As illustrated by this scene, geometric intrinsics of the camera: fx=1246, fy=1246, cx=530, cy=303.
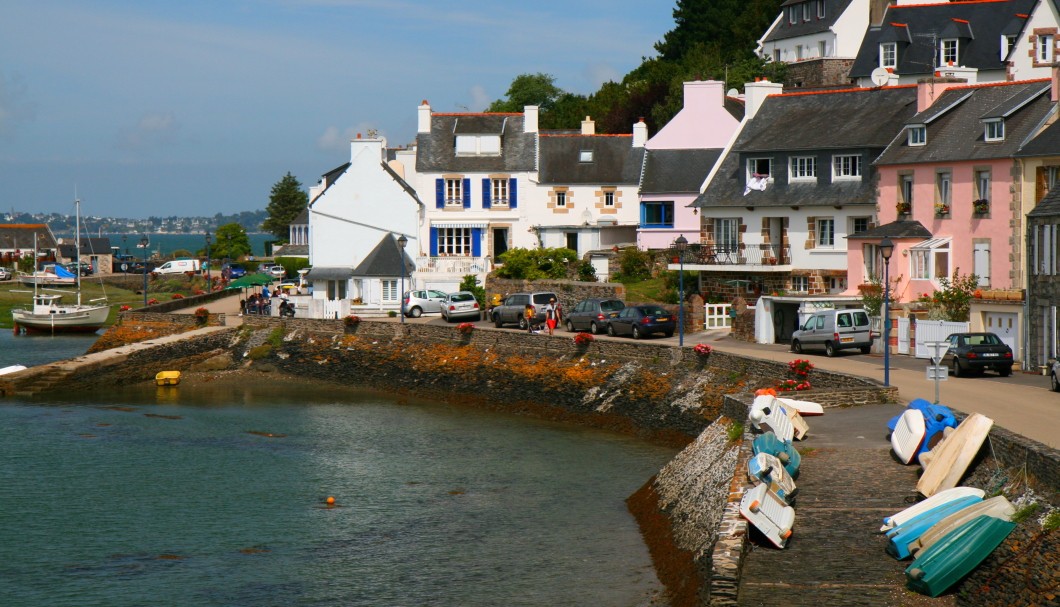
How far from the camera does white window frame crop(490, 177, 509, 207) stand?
65188 millimetres

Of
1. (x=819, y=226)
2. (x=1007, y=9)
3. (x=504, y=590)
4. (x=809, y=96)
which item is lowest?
(x=504, y=590)

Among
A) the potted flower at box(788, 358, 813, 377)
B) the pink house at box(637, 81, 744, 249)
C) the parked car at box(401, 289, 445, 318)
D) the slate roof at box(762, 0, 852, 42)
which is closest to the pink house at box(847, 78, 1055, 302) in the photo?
the potted flower at box(788, 358, 813, 377)

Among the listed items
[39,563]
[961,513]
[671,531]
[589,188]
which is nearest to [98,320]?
[589,188]

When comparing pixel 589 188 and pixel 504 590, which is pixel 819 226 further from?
pixel 504 590

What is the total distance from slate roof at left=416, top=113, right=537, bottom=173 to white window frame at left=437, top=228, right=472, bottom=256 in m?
3.15

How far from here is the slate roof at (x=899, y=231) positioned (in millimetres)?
42625

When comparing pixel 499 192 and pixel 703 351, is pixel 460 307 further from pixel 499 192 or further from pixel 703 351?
pixel 703 351

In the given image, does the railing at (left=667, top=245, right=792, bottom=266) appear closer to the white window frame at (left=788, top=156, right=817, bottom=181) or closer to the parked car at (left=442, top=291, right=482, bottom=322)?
the white window frame at (left=788, top=156, right=817, bottom=181)

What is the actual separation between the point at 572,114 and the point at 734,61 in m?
14.0

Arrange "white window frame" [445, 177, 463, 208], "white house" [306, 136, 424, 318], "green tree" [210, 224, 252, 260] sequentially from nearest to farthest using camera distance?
"white house" [306, 136, 424, 318], "white window frame" [445, 177, 463, 208], "green tree" [210, 224, 252, 260]

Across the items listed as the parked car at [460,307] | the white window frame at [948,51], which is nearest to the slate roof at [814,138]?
the parked car at [460,307]

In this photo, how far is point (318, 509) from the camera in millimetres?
29891

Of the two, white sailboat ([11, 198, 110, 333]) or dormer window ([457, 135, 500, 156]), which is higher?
dormer window ([457, 135, 500, 156])

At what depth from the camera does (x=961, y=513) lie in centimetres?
1886
